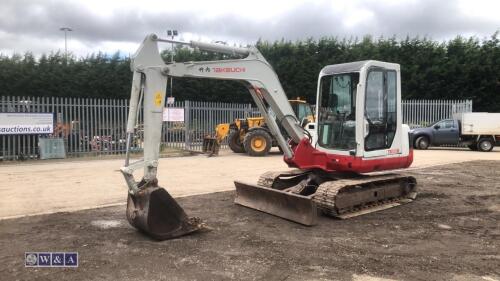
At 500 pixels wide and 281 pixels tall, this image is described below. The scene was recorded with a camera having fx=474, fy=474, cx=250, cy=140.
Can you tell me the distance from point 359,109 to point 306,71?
2648 centimetres

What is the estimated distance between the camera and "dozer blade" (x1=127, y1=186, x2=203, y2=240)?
6.17m

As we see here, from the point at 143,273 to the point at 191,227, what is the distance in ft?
5.04

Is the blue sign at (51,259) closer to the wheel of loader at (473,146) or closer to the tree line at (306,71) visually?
the wheel of loader at (473,146)

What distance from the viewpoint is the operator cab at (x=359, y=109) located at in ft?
26.3

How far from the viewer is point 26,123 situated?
57.1ft

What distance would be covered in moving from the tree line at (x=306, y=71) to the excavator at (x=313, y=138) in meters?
23.0

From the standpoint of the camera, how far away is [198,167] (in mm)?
15164

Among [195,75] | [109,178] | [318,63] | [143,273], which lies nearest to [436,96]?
[318,63]

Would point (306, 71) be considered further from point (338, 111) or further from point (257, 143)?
point (338, 111)

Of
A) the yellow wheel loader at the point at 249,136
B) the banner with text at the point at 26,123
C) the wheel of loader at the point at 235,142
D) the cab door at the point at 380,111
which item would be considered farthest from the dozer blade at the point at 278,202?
the banner with text at the point at 26,123

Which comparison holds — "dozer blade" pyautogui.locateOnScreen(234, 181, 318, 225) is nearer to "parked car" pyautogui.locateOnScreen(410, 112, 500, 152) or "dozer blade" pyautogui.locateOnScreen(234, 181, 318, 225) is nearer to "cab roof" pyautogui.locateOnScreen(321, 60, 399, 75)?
"cab roof" pyautogui.locateOnScreen(321, 60, 399, 75)

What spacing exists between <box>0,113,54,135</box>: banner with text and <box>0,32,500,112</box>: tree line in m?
14.5

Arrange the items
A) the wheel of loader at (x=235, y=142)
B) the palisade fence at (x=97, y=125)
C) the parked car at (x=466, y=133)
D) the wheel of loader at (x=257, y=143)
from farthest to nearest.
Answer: the parked car at (x=466, y=133) → the wheel of loader at (x=235, y=142) → the wheel of loader at (x=257, y=143) → the palisade fence at (x=97, y=125)

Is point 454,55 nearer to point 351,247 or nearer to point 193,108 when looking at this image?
point 193,108
